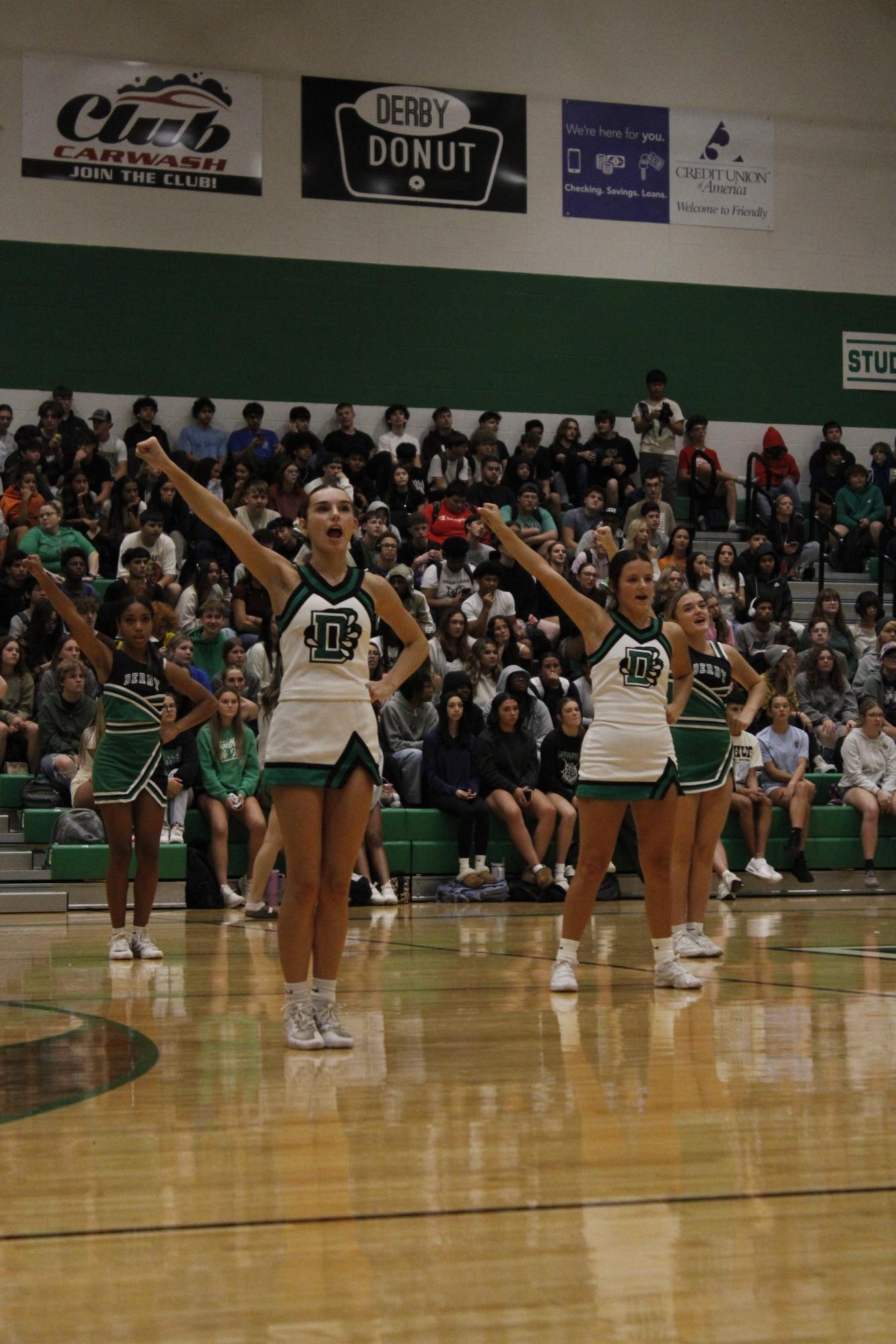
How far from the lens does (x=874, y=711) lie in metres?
12.2

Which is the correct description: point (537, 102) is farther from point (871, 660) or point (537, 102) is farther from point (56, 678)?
point (56, 678)

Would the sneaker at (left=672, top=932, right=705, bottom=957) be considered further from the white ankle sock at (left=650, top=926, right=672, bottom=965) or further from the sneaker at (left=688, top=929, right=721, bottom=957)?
the white ankle sock at (left=650, top=926, right=672, bottom=965)

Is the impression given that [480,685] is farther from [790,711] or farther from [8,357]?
[8,357]

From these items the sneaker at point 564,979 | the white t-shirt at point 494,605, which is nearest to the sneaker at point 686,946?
the sneaker at point 564,979

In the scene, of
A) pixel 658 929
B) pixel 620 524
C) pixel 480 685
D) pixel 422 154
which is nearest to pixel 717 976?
pixel 658 929

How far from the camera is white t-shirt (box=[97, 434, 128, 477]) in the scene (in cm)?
1579

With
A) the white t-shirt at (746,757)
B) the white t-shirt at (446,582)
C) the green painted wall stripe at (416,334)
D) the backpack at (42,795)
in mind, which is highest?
the green painted wall stripe at (416,334)

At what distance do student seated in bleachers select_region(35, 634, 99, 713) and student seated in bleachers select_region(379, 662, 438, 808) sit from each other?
2.05 metres

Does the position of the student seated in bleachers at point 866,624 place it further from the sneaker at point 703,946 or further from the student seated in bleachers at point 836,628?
the sneaker at point 703,946

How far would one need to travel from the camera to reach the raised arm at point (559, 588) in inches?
227

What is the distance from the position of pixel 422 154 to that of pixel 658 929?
13362mm

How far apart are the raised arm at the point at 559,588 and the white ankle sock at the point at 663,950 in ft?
3.70

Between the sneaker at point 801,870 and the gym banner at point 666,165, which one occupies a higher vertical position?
the gym banner at point 666,165

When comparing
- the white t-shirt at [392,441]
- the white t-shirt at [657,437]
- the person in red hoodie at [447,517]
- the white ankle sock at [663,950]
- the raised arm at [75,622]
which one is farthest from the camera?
the white t-shirt at [657,437]
